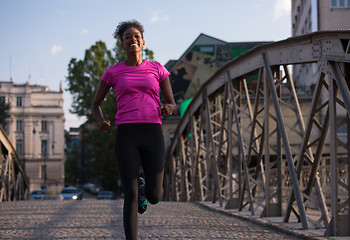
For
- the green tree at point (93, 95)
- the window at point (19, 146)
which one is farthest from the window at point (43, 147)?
the green tree at point (93, 95)

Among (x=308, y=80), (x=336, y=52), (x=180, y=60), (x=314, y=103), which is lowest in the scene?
(x=314, y=103)

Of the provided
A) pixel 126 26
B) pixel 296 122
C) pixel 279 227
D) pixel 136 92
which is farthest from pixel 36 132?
pixel 136 92

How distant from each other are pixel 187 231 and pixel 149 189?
3.78 meters

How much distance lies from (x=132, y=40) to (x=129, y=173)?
1.07 m

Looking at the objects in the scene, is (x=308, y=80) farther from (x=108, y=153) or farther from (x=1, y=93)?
(x=1, y=93)

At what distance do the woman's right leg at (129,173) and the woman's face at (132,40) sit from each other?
70cm

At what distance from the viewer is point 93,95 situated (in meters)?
56.6

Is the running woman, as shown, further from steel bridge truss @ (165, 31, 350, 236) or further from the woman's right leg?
steel bridge truss @ (165, 31, 350, 236)

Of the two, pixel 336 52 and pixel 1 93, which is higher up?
pixel 1 93

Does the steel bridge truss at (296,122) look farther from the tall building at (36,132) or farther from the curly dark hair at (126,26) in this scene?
the tall building at (36,132)

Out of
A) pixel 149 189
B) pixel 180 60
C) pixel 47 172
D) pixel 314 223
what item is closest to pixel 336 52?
pixel 314 223

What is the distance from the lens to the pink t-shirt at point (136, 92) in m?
5.13

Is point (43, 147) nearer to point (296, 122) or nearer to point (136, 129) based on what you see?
point (296, 122)

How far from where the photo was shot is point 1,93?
8388 centimetres
